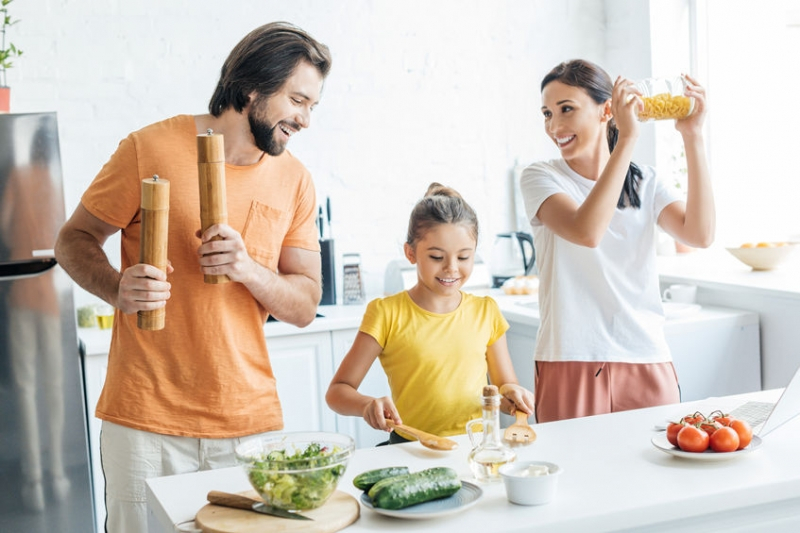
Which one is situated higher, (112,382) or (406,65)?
(406,65)

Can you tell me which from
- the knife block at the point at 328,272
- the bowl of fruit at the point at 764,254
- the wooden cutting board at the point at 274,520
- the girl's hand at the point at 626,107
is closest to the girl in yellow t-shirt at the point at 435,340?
the girl's hand at the point at 626,107

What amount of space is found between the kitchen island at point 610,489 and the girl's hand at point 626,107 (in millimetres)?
636

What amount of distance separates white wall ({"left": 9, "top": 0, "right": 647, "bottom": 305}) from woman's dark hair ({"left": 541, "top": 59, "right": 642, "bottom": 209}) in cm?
184

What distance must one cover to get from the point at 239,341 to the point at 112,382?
0.88ft

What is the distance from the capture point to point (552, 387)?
2166mm

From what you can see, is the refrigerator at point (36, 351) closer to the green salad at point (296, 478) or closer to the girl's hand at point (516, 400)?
the girl's hand at point (516, 400)

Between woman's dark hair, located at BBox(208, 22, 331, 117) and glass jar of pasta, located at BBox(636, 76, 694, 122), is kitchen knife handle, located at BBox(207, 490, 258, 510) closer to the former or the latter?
woman's dark hair, located at BBox(208, 22, 331, 117)

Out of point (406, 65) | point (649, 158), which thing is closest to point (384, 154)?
point (406, 65)

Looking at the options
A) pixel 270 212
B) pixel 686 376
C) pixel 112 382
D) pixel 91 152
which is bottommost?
pixel 686 376

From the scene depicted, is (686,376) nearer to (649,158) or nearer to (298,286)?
(649,158)

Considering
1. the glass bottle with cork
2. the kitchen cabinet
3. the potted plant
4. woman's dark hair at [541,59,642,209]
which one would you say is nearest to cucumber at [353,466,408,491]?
the glass bottle with cork

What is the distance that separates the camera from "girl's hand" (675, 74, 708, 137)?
205 cm

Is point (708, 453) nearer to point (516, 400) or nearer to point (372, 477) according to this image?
point (516, 400)

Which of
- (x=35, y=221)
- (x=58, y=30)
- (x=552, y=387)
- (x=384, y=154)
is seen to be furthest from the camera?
(x=384, y=154)
